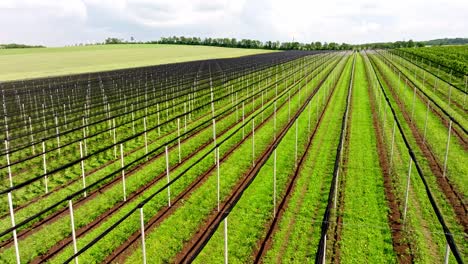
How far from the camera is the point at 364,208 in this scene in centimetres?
1102

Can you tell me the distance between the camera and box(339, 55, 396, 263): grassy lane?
8.84 m

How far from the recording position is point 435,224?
10.1 meters

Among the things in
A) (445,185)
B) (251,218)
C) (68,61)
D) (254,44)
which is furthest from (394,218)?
(254,44)

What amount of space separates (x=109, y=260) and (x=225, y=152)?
8.86 metres

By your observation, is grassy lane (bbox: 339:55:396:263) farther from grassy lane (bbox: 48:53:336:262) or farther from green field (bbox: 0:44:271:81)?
green field (bbox: 0:44:271:81)

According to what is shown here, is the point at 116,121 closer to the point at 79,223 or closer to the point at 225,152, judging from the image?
the point at 225,152

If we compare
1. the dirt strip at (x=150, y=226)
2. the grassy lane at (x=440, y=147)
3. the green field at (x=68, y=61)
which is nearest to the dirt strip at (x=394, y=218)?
the grassy lane at (x=440, y=147)

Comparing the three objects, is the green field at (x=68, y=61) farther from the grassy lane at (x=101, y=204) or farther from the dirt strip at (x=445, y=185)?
the dirt strip at (x=445, y=185)

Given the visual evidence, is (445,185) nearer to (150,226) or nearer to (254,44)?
(150,226)

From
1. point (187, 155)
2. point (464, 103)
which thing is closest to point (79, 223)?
point (187, 155)

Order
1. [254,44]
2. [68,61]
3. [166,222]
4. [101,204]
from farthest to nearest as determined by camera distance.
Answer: [254,44] < [68,61] < [101,204] < [166,222]

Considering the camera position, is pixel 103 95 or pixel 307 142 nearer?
pixel 307 142

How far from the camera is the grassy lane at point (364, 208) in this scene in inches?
348

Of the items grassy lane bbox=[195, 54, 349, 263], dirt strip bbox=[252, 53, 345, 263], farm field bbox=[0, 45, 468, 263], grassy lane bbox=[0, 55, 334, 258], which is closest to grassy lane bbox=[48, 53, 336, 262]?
farm field bbox=[0, 45, 468, 263]
